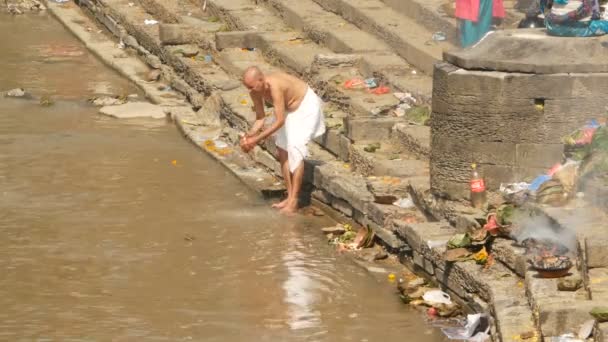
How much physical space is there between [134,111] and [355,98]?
288 cm

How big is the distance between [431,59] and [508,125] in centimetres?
353

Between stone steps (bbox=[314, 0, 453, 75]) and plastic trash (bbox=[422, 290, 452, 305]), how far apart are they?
4232 mm

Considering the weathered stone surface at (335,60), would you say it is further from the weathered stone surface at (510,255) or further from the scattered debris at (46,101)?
the weathered stone surface at (510,255)

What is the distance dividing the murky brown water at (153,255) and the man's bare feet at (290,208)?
0.34ft

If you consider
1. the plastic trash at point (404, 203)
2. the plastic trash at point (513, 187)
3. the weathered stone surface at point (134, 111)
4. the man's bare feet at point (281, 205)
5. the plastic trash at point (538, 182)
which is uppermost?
the plastic trash at point (538, 182)

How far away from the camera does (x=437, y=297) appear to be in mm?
8984

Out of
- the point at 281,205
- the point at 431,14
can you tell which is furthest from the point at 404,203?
the point at 431,14

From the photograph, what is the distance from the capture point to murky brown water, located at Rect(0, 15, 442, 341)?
875cm

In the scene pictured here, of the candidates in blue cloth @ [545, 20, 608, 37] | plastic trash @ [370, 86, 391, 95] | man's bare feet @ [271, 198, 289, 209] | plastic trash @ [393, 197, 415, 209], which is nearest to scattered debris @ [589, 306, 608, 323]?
blue cloth @ [545, 20, 608, 37]

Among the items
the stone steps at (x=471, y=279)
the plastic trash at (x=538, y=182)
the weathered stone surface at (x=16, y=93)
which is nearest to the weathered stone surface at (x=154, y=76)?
the weathered stone surface at (x=16, y=93)

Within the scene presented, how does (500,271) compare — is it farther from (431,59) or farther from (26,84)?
(26,84)

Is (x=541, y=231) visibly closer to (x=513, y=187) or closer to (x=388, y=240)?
(x=513, y=187)

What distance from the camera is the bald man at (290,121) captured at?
11.2 metres

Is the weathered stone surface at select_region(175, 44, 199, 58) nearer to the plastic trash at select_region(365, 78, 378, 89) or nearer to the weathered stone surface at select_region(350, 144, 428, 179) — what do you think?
the plastic trash at select_region(365, 78, 378, 89)
